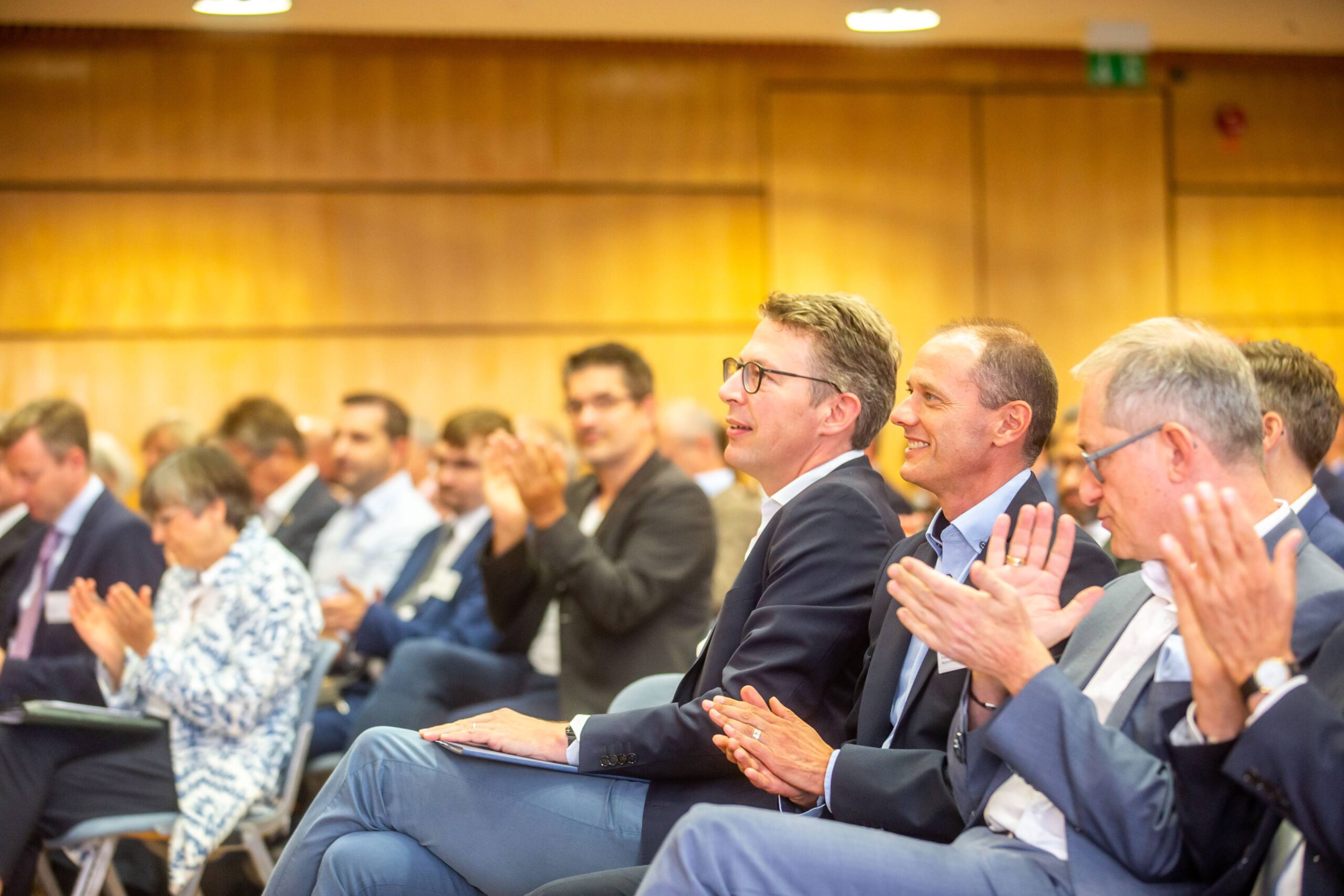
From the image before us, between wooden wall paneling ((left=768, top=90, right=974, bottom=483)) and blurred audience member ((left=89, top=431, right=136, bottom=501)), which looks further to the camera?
wooden wall paneling ((left=768, top=90, right=974, bottom=483))

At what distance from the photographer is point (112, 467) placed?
17.4 feet

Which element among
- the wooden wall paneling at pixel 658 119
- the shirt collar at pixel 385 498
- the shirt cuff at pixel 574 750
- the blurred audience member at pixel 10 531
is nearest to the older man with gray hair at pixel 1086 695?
the shirt cuff at pixel 574 750

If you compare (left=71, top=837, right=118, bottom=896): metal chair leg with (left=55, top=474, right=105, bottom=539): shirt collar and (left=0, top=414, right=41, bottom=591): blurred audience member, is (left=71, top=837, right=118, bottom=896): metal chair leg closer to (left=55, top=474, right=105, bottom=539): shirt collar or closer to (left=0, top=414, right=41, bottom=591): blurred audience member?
(left=55, top=474, right=105, bottom=539): shirt collar

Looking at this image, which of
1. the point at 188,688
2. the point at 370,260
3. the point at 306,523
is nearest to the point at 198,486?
the point at 188,688

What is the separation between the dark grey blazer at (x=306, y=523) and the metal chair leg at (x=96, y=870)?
5.68 ft

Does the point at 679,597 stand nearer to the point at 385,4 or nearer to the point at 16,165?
the point at 385,4

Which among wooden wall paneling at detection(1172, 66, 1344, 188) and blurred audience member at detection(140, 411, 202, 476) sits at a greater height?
wooden wall paneling at detection(1172, 66, 1344, 188)

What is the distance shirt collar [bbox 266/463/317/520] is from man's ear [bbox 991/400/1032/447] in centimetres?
340

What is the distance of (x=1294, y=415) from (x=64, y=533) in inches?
122

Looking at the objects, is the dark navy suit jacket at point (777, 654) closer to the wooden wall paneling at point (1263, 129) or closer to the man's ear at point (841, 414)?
the man's ear at point (841, 414)

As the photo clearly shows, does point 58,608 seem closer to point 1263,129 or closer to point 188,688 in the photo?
point 188,688

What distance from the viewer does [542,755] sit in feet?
6.75

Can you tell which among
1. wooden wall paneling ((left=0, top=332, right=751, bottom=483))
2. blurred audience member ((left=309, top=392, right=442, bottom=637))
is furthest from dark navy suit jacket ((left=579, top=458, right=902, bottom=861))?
wooden wall paneling ((left=0, top=332, right=751, bottom=483))

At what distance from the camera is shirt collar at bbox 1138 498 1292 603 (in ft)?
5.07
